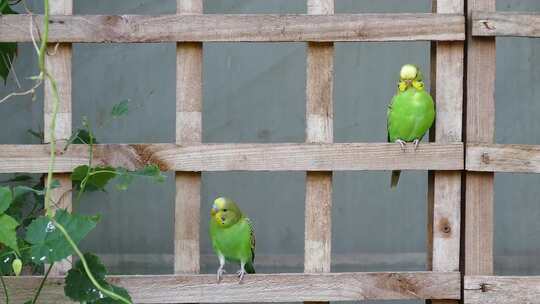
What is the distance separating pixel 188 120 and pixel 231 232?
376 millimetres

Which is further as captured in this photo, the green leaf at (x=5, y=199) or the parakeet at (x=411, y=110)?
the parakeet at (x=411, y=110)

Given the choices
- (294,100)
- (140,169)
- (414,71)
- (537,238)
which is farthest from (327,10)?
(537,238)

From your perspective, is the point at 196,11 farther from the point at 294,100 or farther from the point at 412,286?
the point at 294,100

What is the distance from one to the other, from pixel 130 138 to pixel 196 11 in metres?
1.94

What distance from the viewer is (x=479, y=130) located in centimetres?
294

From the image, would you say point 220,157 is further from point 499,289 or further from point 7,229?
point 499,289

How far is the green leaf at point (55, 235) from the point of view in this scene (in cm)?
252

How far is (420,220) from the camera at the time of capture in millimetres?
4938

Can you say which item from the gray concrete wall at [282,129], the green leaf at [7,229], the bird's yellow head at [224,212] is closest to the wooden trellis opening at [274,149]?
the bird's yellow head at [224,212]

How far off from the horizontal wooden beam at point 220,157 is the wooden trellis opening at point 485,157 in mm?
74

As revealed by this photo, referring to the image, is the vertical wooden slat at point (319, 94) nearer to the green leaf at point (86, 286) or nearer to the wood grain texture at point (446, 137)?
the wood grain texture at point (446, 137)

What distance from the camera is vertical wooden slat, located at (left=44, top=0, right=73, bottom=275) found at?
9.54 feet

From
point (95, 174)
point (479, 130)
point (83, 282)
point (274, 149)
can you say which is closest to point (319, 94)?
point (274, 149)

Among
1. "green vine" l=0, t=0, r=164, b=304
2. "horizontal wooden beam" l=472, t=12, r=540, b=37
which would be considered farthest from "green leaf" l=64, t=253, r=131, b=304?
"horizontal wooden beam" l=472, t=12, r=540, b=37
